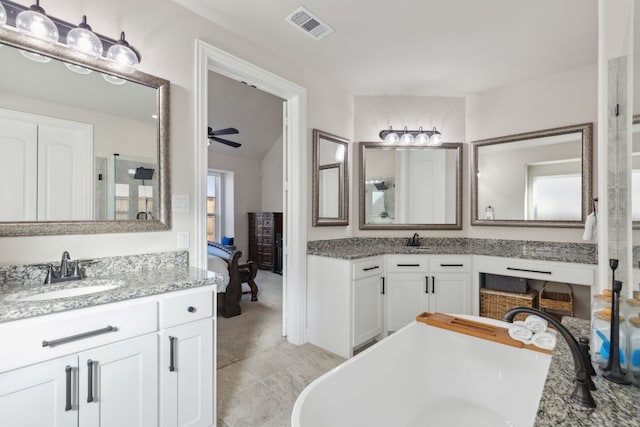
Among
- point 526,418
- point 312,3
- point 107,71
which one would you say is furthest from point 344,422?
point 312,3

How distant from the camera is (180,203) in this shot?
1.99m

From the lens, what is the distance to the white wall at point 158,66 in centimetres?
153

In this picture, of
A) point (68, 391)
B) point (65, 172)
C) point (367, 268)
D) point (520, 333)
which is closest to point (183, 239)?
point (65, 172)

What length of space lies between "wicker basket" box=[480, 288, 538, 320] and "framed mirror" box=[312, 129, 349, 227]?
1.55m

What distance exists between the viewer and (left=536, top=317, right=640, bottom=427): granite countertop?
2.14ft

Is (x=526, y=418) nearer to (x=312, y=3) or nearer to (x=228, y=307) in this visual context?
(x=312, y=3)

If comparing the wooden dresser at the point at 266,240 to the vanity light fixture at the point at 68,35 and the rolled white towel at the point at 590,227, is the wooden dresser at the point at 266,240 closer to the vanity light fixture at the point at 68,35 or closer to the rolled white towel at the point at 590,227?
the vanity light fixture at the point at 68,35

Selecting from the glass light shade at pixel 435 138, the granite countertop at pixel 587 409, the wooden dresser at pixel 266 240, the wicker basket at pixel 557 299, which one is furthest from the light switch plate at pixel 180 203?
the wooden dresser at pixel 266 240

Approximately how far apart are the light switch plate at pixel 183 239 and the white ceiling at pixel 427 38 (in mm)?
1542

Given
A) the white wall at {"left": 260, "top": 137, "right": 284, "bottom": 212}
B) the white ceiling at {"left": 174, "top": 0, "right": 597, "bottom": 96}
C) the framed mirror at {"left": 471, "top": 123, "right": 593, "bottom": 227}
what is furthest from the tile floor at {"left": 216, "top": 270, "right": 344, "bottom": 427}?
the white wall at {"left": 260, "top": 137, "right": 284, "bottom": 212}

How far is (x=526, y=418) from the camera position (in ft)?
4.11

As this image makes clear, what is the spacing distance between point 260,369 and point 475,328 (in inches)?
66.2

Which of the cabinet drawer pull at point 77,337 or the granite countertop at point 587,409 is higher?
the granite countertop at point 587,409

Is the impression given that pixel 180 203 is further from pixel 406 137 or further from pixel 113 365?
pixel 406 137
